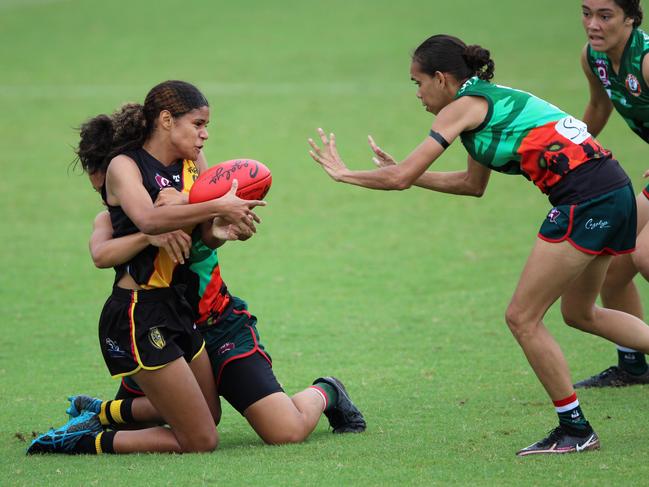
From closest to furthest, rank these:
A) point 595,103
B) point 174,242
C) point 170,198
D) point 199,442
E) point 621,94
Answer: point 174,242 → point 170,198 → point 199,442 → point 621,94 → point 595,103

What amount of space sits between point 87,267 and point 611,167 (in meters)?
7.26

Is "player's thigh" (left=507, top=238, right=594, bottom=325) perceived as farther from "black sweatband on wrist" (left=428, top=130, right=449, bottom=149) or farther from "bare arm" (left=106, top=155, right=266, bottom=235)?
"bare arm" (left=106, top=155, right=266, bottom=235)

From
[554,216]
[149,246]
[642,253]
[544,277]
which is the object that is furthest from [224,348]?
[642,253]

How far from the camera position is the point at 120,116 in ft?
19.6

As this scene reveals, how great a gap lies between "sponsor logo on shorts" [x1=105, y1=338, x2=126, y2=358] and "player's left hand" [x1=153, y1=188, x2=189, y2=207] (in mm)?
821

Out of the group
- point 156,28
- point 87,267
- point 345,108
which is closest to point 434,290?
point 87,267

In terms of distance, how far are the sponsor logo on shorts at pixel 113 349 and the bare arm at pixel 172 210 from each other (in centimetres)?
71

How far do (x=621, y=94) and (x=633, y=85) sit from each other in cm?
17

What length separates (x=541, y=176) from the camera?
557cm

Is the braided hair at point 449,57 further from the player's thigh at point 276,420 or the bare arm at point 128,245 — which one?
the player's thigh at point 276,420

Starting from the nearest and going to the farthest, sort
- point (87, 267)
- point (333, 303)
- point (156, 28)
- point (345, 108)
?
point (333, 303) → point (87, 267) → point (345, 108) → point (156, 28)

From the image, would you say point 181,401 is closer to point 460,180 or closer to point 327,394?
point 327,394

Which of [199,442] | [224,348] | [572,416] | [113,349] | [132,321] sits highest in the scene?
[132,321]

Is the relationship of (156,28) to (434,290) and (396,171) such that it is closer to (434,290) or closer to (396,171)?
(434,290)
